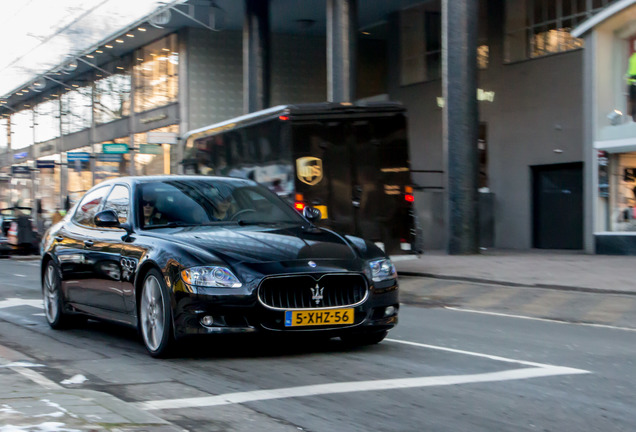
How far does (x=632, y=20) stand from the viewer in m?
20.1

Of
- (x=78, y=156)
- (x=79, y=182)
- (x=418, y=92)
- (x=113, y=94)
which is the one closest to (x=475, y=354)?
(x=418, y=92)

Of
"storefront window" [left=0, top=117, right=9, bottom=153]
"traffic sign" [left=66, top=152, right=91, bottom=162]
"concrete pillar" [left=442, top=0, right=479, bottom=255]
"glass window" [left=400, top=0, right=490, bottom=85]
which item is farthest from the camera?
"storefront window" [left=0, top=117, right=9, bottom=153]

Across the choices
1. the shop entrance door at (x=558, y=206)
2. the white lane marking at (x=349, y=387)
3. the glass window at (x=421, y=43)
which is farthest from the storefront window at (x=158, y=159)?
the white lane marking at (x=349, y=387)

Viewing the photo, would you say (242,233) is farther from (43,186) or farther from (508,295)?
(43,186)

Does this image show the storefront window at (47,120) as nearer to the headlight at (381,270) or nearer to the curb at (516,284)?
the curb at (516,284)

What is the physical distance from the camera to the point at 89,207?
367 inches

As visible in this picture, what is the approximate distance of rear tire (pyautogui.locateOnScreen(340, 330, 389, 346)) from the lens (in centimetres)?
769

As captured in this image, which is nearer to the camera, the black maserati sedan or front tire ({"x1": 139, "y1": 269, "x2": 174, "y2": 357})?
the black maserati sedan

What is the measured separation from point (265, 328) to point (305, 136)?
333 inches

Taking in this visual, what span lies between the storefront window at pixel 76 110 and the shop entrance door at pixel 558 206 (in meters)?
28.7

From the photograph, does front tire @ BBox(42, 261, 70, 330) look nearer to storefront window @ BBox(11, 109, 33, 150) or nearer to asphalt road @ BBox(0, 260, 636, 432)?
asphalt road @ BBox(0, 260, 636, 432)

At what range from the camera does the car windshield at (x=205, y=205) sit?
8.01 m

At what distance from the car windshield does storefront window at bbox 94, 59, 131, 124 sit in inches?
1402

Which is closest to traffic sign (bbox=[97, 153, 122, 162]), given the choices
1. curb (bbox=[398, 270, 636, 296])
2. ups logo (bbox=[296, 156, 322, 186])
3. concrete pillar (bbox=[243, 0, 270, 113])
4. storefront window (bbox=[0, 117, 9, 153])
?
concrete pillar (bbox=[243, 0, 270, 113])
